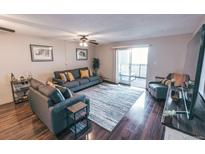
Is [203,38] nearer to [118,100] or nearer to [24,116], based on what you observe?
[118,100]

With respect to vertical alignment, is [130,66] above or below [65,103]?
above

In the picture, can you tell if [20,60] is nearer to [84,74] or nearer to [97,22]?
[84,74]

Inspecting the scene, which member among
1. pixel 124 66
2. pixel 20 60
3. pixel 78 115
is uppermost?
pixel 20 60

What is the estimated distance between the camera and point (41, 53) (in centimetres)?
419

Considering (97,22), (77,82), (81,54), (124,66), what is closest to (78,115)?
(97,22)

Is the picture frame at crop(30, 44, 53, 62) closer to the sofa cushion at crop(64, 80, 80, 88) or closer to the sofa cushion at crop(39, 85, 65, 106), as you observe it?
the sofa cushion at crop(64, 80, 80, 88)

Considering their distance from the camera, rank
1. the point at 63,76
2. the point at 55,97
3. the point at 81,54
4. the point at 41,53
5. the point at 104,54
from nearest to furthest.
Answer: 1. the point at 55,97
2. the point at 41,53
3. the point at 63,76
4. the point at 81,54
5. the point at 104,54

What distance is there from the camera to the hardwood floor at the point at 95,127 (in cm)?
201

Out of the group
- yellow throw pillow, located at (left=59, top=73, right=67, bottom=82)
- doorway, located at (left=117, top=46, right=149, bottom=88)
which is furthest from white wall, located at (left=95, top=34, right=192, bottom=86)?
yellow throw pillow, located at (left=59, top=73, right=67, bottom=82)

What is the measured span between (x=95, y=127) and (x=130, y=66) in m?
3.92

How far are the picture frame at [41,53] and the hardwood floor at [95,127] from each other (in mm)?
1960

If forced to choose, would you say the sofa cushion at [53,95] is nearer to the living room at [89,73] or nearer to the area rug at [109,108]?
the living room at [89,73]
